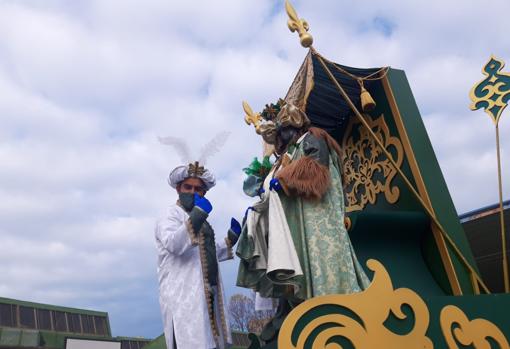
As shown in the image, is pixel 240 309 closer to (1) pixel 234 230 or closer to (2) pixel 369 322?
(1) pixel 234 230

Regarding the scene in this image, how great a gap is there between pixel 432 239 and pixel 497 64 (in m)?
2.01

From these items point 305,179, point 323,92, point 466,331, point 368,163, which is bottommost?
point 466,331

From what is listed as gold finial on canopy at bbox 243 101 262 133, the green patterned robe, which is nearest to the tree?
gold finial on canopy at bbox 243 101 262 133

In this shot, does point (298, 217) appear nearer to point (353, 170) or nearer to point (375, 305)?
point (375, 305)

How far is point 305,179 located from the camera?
295cm

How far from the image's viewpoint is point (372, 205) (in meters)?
4.47

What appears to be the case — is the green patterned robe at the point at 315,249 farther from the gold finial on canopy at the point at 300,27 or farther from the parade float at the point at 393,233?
the gold finial on canopy at the point at 300,27

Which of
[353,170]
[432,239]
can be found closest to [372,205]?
[353,170]

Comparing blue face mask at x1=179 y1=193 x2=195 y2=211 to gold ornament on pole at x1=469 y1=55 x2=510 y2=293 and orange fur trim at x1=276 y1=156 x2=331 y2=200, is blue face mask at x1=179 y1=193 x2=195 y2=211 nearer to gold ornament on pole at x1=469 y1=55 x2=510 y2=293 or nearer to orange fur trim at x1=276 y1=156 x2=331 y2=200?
orange fur trim at x1=276 y1=156 x2=331 y2=200

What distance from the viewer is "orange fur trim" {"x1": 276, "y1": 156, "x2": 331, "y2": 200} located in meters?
2.92

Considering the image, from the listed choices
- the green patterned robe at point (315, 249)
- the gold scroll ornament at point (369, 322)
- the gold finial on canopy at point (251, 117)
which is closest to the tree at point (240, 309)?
the gold finial on canopy at point (251, 117)

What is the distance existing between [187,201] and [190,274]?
0.68 metres

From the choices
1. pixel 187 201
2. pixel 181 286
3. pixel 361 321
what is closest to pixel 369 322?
pixel 361 321

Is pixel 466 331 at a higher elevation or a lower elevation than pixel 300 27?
lower
